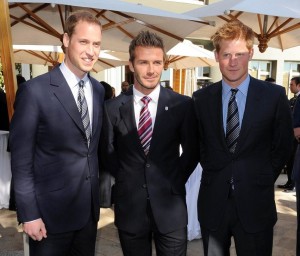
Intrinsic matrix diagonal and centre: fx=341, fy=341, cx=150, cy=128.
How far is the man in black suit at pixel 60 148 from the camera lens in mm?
1968

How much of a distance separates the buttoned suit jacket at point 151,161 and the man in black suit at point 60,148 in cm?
18

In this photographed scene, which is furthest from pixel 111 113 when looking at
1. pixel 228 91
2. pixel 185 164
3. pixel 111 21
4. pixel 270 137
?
pixel 111 21

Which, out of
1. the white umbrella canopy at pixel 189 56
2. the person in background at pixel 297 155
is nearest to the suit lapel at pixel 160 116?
the person in background at pixel 297 155

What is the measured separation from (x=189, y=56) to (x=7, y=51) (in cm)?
662

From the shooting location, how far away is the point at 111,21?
470cm

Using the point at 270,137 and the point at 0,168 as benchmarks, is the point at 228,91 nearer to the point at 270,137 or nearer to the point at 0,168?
the point at 270,137

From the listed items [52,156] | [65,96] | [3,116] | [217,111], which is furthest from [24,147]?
[3,116]

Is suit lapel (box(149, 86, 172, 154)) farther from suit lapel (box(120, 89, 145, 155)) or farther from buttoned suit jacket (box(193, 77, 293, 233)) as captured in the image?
buttoned suit jacket (box(193, 77, 293, 233))

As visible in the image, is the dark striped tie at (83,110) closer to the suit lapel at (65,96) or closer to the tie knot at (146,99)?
the suit lapel at (65,96)

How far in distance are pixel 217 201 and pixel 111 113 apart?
3.10 feet

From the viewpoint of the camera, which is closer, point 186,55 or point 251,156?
point 251,156

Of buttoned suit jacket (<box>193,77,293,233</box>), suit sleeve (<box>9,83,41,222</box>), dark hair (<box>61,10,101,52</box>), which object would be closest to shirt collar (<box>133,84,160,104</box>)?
buttoned suit jacket (<box>193,77,293,233</box>)

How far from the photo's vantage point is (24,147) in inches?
76.6

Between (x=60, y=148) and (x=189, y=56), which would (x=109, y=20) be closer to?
(x=60, y=148)
